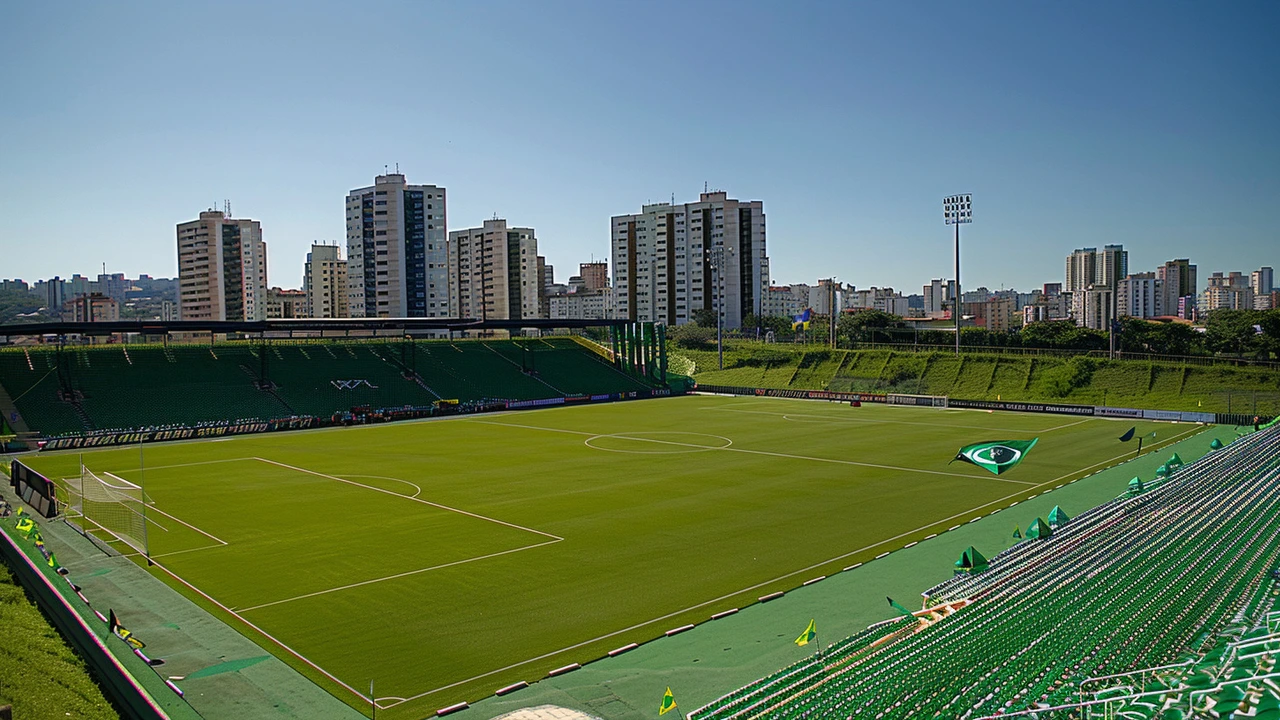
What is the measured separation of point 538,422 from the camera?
52969 millimetres

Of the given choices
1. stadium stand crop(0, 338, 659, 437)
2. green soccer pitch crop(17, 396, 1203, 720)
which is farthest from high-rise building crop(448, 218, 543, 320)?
green soccer pitch crop(17, 396, 1203, 720)

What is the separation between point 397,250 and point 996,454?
10180 centimetres

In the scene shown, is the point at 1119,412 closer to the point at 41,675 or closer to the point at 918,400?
the point at 918,400

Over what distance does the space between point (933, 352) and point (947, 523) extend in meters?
48.7

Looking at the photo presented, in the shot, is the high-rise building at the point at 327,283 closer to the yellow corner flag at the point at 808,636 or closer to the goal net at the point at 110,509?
the goal net at the point at 110,509

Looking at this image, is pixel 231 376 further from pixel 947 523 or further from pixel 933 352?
pixel 933 352

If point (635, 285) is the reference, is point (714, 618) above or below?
below

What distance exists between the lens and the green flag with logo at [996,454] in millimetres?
19297

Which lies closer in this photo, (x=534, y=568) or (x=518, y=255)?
(x=534, y=568)

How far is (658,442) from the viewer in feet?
141

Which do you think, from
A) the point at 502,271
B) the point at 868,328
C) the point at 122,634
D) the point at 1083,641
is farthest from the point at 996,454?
the point at 502,271

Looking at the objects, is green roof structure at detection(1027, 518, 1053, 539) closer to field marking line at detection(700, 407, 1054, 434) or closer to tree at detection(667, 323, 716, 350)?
field marking line at detection(700, 407, 1054, 434)

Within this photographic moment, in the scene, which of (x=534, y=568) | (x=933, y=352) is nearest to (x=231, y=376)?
(x=534, y=568)

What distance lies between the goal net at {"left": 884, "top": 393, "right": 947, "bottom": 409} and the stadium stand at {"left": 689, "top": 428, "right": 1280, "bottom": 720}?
41718 millimetres
